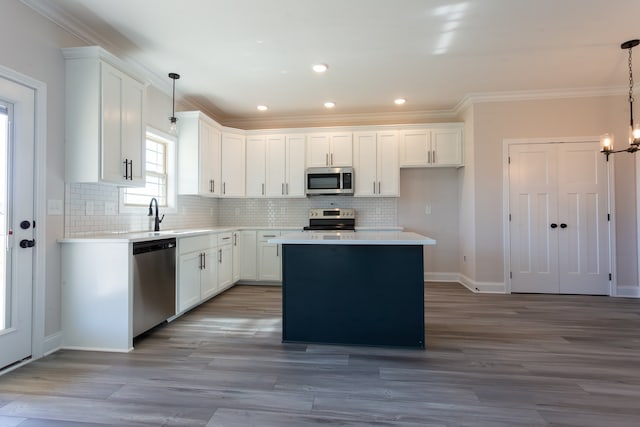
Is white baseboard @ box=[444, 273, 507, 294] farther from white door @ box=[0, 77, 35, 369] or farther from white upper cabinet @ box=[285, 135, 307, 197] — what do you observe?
white door @ box=[0, 77, 35, 369]

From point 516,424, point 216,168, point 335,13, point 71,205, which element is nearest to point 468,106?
point 335,13

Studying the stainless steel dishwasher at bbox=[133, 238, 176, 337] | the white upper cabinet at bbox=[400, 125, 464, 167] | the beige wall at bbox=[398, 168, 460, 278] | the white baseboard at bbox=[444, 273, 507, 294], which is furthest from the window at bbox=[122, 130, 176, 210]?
the white baseboard at bbox=[444, 273, 507, 294]

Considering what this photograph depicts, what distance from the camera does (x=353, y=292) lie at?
9.00 feet

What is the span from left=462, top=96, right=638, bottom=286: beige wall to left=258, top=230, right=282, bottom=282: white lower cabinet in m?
2.95

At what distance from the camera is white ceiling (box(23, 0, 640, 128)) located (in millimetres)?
2631

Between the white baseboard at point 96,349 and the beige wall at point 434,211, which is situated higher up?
the beige wall at point 434,211

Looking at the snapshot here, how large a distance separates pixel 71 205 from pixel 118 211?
57 centimetres

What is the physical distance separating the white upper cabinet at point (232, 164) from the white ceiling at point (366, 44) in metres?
0.71

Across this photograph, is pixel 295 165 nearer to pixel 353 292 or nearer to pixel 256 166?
pixel 256 166

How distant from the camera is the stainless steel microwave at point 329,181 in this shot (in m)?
5.04

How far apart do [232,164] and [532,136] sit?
4.46 meters

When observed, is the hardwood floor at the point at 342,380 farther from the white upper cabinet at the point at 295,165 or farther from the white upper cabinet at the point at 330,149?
the white upper cabinet at the point at 330,149

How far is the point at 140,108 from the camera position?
3.21m

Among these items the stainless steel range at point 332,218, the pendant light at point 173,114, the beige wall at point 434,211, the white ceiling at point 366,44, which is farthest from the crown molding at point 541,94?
the pendant light at point 173,114
